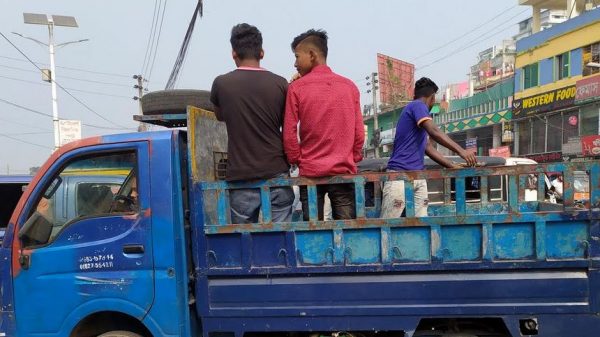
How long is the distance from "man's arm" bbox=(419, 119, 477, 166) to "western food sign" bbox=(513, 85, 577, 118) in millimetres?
22173

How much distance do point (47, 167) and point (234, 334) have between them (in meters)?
1.62

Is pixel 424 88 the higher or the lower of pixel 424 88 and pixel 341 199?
Result: the higher

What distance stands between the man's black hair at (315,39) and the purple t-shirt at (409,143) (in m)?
0.84

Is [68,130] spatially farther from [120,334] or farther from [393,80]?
[393,80]

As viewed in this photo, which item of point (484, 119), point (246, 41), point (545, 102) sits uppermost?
point (545, 102)

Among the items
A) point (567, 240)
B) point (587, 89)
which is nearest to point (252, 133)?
point (567, 240)

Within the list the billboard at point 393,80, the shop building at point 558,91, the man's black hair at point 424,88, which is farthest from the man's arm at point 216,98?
the billboard at point 393,80

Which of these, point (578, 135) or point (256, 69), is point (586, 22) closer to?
point (578, 135)

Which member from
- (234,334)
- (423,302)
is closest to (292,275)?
(234,334)

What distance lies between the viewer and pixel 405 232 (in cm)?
266

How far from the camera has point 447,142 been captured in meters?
3.18

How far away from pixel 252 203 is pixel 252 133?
0.43 m

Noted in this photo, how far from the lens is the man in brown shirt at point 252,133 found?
114 inches

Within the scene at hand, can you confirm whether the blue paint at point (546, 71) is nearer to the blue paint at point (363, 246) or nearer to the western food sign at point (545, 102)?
the western food sign at point (545, 102)
